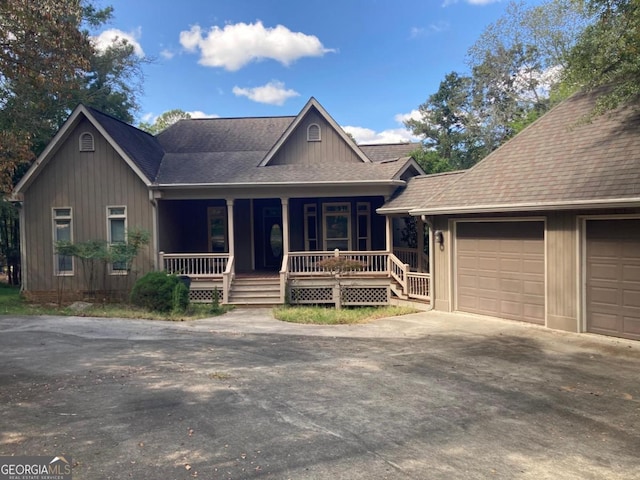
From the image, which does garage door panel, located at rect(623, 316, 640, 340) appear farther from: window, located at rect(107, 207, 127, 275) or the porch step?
window, located at rect(107, 207, 127, 275)

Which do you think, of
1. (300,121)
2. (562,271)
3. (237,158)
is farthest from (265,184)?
(562,271)

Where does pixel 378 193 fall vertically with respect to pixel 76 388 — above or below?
above

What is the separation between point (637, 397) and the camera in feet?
19.2

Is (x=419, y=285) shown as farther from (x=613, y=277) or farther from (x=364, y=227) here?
(x=613, y=277)

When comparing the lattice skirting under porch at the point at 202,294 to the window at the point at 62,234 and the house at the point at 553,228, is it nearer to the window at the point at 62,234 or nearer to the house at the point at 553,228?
the window at the point at 62,234

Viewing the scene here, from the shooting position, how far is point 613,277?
29.6ft

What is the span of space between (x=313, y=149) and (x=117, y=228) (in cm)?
741

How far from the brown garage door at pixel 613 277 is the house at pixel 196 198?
479 centimetres

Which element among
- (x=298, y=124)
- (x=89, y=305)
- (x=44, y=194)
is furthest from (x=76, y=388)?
(x=298, y=124)

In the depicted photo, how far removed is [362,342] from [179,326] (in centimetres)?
481

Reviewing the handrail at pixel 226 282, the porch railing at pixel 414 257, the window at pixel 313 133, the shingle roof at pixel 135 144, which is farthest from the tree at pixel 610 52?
the shingle roof at pixel 135 144

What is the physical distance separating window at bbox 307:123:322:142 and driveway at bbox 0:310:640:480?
934cm

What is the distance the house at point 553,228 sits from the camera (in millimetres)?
8914

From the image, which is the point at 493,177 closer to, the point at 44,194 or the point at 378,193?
the point at 378,193
